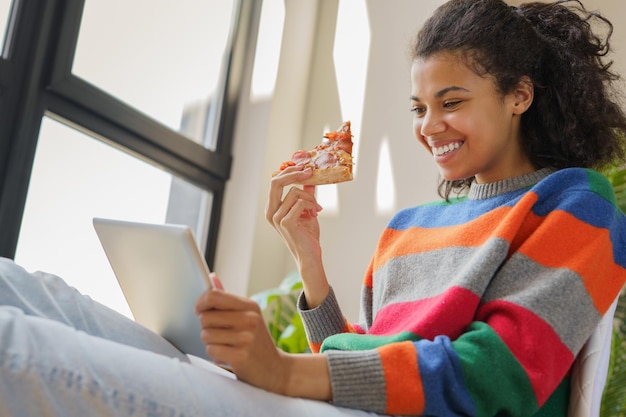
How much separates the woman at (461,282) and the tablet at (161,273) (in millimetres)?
46

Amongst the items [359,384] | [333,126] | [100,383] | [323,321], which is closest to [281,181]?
[323,321]

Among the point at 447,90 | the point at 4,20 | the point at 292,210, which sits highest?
the point at 4,20

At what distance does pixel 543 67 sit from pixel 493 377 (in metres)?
0.73

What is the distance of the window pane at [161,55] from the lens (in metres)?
2.36

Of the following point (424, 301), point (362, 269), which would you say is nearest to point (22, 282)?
point (424, 301)

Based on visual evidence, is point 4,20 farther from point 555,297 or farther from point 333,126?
point 555,297

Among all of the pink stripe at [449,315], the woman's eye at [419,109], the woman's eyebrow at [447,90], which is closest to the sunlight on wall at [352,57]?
the woman's eye at [419,109]

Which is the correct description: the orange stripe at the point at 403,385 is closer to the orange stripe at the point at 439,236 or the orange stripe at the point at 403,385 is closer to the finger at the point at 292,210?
the orange stripe at the point at 439,236

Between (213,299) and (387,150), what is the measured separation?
194 centimetres

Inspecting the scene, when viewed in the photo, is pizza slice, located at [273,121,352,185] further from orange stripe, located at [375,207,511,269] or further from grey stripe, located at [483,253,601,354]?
grey stripe, located at [483,253,601,354]

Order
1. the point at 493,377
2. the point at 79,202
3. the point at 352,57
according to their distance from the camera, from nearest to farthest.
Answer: the point at 493,377, the point at 79,202, the point at 352,57

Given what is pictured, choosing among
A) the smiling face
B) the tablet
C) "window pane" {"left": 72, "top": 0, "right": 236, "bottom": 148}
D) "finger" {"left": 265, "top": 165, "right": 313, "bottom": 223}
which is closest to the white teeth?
the smiling face

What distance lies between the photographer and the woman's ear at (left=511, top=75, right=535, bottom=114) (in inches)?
56.7

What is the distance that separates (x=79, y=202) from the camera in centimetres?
233
